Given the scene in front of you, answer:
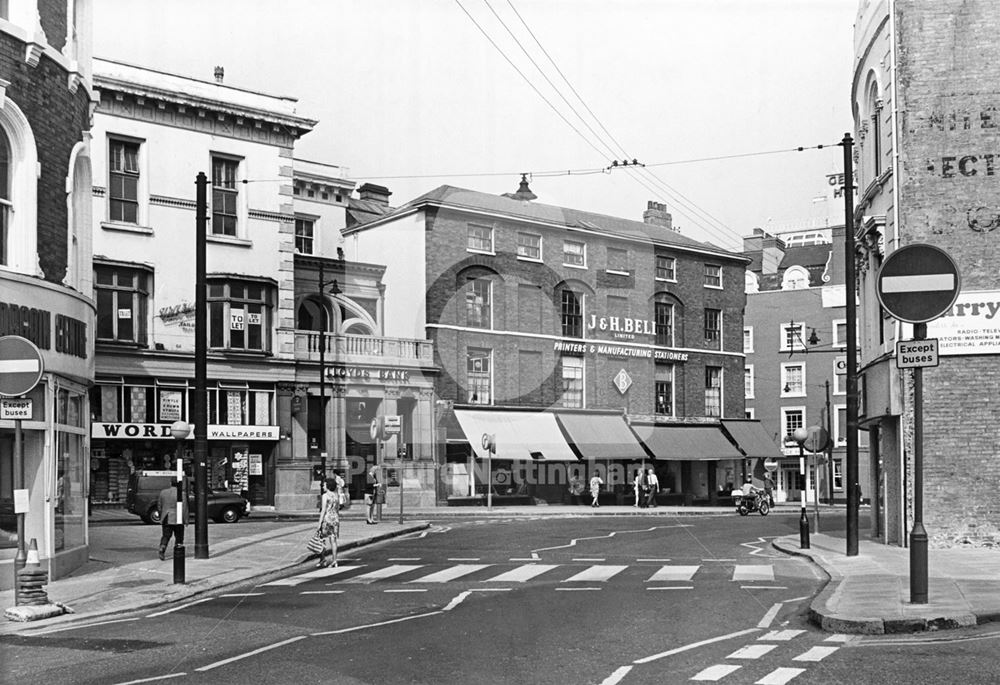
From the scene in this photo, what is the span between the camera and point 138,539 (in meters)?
27.5

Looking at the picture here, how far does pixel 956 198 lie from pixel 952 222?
0.46 m

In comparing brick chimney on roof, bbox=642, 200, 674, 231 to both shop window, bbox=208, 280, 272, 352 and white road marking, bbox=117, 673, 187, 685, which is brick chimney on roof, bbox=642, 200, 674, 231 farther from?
white road marking, bbox=117, 673, 187, 685

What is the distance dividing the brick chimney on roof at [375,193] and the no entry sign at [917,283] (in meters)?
45.1

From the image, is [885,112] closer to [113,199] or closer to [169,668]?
[169,668]

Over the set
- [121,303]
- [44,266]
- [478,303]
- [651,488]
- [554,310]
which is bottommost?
[651,488]

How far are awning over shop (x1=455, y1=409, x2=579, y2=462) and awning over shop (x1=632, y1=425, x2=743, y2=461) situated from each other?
18.1 feet

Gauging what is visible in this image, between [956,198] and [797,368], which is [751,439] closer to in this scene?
[797,368]

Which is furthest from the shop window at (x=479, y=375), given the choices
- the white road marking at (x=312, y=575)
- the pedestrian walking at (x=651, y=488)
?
the white road marking at (x=312, y=575)

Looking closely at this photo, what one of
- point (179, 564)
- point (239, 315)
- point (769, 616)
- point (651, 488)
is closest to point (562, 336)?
point (651, 488)

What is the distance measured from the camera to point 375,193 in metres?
57.6

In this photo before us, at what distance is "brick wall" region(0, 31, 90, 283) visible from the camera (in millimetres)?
17656

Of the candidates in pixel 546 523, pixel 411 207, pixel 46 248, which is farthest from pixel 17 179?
pixel 411 207

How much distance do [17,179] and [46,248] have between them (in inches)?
44.0

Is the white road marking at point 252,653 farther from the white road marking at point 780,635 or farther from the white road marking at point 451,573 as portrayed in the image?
the white road marking at point 451,573
